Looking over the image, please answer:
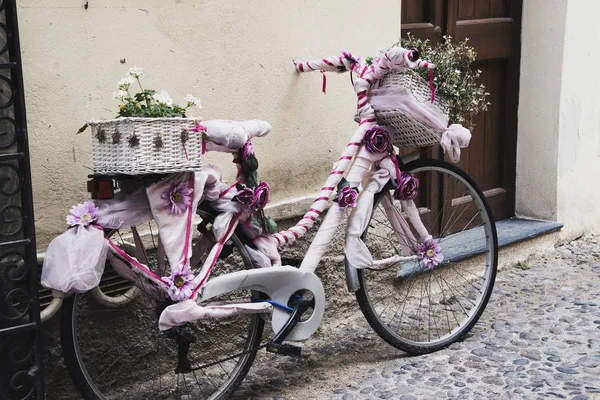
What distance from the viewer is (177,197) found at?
131 inches

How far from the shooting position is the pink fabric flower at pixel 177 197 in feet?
10.9

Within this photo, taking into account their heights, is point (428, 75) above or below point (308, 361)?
above

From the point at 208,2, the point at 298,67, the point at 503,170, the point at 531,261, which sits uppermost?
the point at 208,2

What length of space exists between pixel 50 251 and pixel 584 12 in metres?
4.34

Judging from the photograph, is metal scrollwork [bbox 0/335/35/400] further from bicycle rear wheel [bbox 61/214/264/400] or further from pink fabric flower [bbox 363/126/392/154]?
pink fabric flower [bbox 363/126/392/154]

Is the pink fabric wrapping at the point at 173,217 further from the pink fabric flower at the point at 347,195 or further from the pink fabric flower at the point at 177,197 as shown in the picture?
the pink fabric flower at the point at 347,195

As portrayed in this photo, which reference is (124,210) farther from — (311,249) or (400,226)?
(400,226)

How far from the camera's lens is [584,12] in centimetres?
621

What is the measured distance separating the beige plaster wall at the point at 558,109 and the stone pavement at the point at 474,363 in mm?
1197

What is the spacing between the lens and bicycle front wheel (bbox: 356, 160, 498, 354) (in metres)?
4.36

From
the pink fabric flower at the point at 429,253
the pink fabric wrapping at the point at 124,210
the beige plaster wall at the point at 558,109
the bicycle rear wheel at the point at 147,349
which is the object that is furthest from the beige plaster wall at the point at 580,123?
the pink fabric wrapping at the point at 124,210

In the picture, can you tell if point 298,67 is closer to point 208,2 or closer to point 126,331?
point 208,2

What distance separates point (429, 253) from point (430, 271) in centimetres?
83

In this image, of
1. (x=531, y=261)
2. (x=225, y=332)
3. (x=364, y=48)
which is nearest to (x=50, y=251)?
(x=225, y=332)
